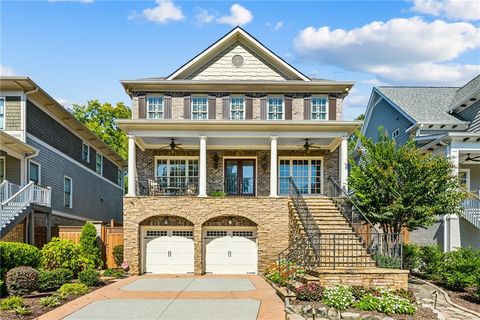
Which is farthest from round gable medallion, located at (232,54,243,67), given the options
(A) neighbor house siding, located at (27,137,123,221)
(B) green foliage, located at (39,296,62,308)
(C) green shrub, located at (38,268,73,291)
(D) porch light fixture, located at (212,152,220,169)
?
(B) green foliage, located at (39,296,62,308)

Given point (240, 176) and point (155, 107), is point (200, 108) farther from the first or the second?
point (240, 176)

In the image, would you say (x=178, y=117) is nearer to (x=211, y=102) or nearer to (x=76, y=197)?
(x=211, y=102)

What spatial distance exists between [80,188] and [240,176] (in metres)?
9.11

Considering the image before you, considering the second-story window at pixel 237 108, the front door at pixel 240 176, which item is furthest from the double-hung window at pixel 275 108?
the front door at pixel 240 176

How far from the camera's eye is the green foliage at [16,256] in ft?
45.8

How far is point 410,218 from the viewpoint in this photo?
16.0 meters

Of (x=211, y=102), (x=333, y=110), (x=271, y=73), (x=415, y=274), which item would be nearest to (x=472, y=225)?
(x=415, y=274)

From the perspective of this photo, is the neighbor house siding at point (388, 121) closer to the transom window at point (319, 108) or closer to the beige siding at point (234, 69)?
the transom window at point (319, 108)

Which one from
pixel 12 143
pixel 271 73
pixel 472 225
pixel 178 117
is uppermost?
pixel 271 73

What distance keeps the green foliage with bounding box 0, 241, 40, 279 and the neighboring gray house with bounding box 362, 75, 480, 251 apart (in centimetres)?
1485

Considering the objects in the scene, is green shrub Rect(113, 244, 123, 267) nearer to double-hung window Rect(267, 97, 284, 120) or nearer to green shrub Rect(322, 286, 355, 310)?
double-hung window Rect(267, 97, 284, 120)

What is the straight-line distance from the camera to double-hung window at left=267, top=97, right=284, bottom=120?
2261 cm

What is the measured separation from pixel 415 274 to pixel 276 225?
543 cm

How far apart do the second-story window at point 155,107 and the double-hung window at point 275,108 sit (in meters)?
4.76
